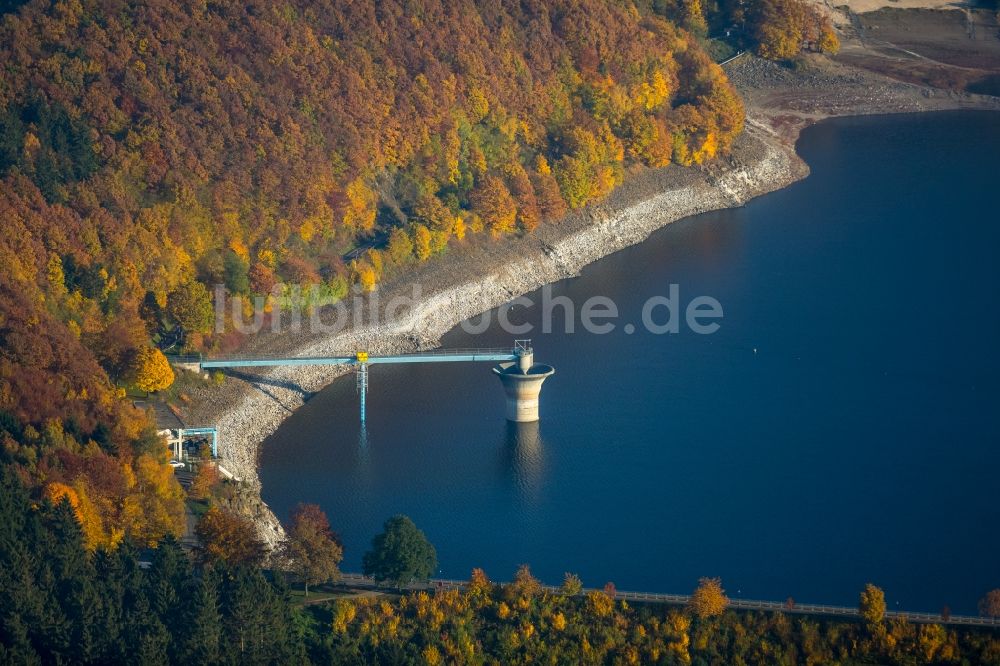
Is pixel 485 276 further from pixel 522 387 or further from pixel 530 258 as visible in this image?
pixel 522 387

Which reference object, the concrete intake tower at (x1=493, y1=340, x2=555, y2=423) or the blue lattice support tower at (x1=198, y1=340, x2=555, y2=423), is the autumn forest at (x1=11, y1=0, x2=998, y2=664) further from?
the concrete intake tower at (x1=493, y1=340, x2=555, y2=423)

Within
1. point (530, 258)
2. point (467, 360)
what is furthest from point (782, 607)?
point (530, 258)

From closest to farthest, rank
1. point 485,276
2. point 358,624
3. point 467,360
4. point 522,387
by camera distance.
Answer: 1. point 358,624
2. point 522,387
3. point 467,360
4. point 485,276

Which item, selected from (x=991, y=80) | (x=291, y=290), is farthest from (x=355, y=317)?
(x=991, y=80)

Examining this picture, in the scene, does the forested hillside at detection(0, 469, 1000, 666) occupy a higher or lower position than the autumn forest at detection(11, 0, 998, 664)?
lower

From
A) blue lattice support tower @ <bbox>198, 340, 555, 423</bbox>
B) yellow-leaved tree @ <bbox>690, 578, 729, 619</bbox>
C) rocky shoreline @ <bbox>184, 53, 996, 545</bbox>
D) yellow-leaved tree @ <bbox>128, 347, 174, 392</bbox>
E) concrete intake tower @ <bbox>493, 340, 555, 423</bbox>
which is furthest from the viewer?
blue lattice support tower @ <bbox>198, 340, 555, 423</bbox>

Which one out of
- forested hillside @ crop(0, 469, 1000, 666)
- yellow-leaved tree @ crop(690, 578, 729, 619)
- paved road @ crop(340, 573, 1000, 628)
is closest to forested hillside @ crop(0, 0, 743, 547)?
forested hillside @ crop(0, 469, 1000, 666)

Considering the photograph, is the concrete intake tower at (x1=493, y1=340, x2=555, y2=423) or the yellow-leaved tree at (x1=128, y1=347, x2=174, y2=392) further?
the concrete intake tower at (x1=493, y1=340, x2=555, y2=423)

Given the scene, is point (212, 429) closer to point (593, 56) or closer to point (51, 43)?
point (51, 43)
